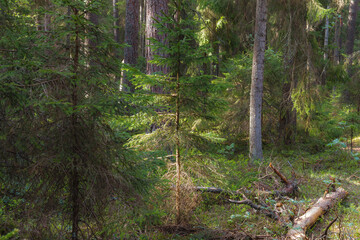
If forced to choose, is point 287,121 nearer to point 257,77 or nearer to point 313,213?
point 257,77

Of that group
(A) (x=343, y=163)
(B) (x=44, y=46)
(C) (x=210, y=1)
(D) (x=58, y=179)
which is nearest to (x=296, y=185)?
(A) (x=343, y=163)

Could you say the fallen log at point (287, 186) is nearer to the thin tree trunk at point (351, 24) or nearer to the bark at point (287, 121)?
the bark at point (287, 121)

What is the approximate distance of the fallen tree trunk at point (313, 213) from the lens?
423 centimetres

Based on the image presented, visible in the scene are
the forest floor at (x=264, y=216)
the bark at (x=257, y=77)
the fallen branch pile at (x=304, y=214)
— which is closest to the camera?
the fallen branch pile at (x=304, y=214)

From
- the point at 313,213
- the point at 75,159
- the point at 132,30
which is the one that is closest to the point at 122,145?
the point at 75,159

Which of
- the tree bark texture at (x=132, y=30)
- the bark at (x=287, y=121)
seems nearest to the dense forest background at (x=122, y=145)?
the bark at (x=287, y=121)

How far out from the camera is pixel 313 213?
5.06m

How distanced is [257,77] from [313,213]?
209 inches

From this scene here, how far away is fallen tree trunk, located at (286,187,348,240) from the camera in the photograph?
13.9 ft

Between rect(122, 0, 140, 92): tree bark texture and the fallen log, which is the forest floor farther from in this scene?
rect(122, 0, 140, 92): tree bark texture

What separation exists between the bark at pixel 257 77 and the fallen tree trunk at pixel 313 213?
354cm

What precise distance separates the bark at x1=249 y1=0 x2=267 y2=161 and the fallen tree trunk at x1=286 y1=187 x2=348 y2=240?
354cm

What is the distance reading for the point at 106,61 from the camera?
3.29 m

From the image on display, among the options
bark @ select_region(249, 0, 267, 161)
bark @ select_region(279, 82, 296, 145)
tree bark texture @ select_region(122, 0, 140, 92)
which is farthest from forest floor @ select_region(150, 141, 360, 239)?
tree bark texture @ select_region(122, 0, 140, 92)
